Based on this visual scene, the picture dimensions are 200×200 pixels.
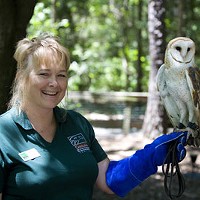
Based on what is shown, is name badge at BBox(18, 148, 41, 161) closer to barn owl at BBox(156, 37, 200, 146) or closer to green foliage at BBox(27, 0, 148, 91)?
barn owl at BBox(156, 37, 200, 146)

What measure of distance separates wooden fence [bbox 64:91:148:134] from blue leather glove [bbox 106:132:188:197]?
16.8 feet

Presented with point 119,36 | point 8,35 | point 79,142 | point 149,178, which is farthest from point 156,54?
point 119,36

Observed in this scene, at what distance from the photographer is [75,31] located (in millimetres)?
13039

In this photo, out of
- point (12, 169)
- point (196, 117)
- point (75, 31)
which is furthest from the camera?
point (75, 31)

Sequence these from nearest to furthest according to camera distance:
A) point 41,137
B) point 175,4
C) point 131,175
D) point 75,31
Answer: point 41,137 < point 131,175 < point 175,4 < point 75,31

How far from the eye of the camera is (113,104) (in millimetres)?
7492

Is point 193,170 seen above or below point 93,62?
below

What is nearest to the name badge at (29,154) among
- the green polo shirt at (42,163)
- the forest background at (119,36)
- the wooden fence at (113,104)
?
the green polo shirt at (42,163)

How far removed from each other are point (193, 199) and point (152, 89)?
260 centimetres

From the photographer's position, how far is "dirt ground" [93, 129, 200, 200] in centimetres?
420

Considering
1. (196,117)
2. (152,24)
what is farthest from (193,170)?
(196,117)

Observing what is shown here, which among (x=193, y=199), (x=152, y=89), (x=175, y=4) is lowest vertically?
(x=193, y=199)

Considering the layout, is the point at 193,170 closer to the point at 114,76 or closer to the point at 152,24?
the point at 152,24

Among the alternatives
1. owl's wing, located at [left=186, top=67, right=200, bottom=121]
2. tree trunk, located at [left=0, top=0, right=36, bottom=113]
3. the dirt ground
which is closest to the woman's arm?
owl's wing, located at [left=186, top=67, right=200, bottom=121]
